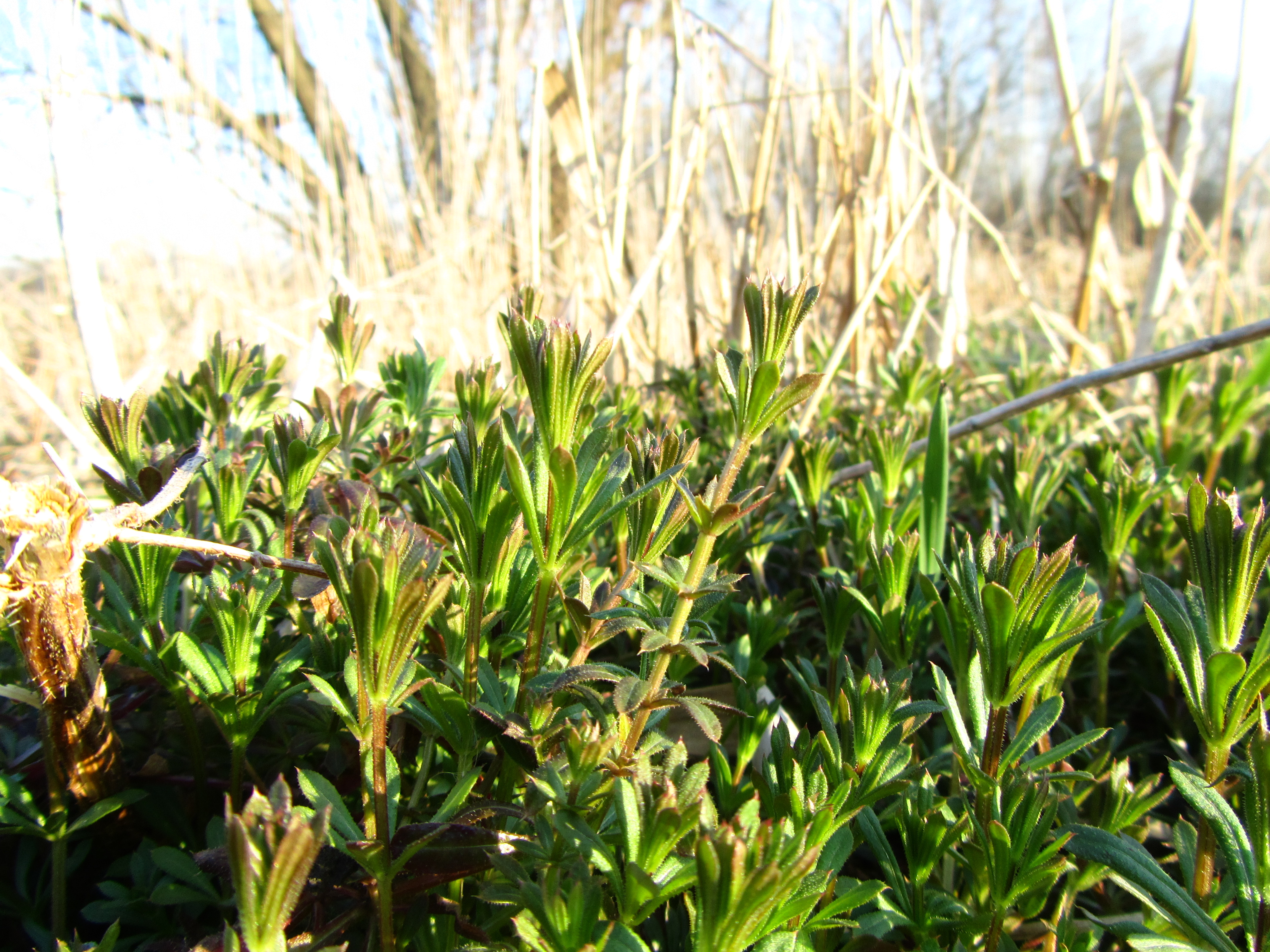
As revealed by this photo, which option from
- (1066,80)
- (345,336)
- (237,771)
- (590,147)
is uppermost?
(1066,80)

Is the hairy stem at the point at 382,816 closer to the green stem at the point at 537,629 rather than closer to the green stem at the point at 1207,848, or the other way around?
the green stem at the point at 537,629

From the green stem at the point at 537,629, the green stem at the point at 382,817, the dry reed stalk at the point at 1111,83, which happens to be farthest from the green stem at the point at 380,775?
the dry reed stalk at the point at 1111,83

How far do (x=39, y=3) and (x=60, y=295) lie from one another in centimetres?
480

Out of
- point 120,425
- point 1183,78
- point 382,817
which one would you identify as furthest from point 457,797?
point 1183,78

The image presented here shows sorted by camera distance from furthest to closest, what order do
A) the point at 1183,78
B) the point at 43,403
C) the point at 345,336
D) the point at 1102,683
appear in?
the point at 1183,78, the point at 43,403, the point at 345,336, the point at 1102,683

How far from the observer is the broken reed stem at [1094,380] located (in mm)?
1180

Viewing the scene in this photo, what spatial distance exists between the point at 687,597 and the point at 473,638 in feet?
0.69

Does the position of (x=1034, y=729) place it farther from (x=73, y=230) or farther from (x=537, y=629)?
(x=73, y=230)

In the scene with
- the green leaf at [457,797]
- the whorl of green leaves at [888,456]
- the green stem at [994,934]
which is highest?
the whorl of green leaves at [888,456]

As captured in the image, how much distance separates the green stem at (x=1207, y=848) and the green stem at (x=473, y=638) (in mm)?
624

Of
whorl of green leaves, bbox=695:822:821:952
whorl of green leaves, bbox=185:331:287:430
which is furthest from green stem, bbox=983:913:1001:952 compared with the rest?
whorl of green leaves, bbox=185:331:287:430

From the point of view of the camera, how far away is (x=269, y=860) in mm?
481

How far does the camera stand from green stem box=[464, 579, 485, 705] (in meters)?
0.69

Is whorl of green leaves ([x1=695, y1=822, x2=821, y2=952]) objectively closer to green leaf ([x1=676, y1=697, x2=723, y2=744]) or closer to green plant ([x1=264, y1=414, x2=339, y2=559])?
green leaf ([x1=676, y1=697, x2=723, y2=744])
